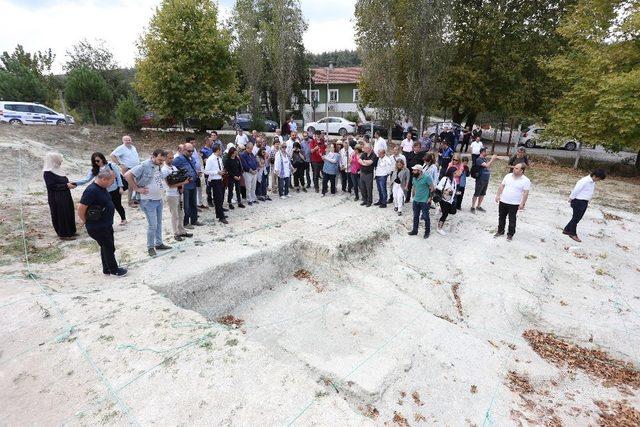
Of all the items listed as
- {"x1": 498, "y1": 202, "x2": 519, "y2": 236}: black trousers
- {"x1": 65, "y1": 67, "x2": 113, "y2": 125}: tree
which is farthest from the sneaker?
{"x1": 65, "y1": 67, "x2": 113, "y2": 125}: tree

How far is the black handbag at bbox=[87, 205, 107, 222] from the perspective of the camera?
5.05m

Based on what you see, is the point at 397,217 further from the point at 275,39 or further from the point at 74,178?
the point at 275,39

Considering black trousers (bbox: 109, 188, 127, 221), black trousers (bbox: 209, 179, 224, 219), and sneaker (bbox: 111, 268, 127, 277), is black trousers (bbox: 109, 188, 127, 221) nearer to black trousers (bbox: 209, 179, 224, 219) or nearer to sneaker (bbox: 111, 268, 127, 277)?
black trousers (bbox: 209, 179, 224, 219)

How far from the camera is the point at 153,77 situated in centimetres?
1633

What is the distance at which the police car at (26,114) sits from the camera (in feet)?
56.1

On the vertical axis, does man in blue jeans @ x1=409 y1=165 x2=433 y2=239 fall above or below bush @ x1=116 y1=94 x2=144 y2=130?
below

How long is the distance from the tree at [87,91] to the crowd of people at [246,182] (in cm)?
1266

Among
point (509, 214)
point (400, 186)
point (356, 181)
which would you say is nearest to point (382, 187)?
point (400, 186)

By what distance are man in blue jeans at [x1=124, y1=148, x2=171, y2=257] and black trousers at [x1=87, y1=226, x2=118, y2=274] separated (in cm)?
77

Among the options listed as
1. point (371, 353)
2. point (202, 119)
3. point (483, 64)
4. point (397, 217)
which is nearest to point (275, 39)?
point (202, 119)

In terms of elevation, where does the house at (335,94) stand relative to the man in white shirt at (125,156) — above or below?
above

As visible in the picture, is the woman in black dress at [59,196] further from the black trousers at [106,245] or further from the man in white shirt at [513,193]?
the man in white shirt at [513,193]

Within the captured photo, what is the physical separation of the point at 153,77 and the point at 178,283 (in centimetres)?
1426

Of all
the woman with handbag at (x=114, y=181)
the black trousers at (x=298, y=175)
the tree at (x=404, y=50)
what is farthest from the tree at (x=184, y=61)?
the woman with handbag at (x=114, y=181)
